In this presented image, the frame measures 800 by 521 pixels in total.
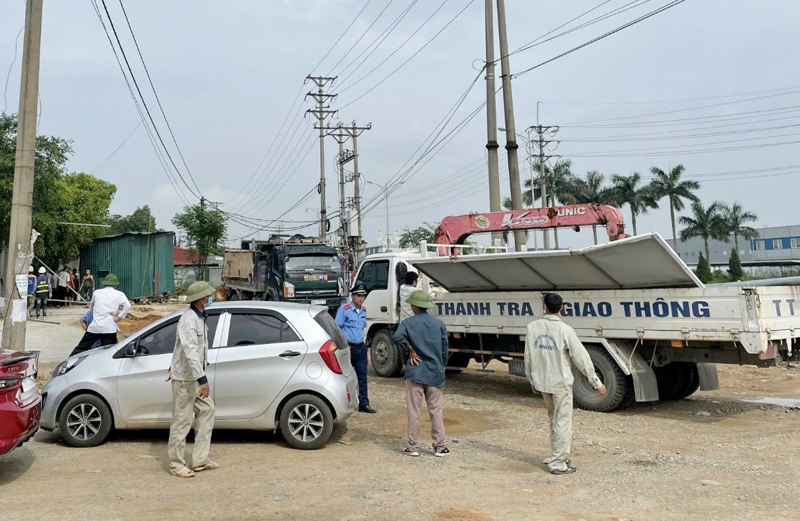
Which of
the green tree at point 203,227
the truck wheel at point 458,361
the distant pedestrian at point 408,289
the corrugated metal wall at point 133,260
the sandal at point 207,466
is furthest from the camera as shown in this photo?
the green tree at point 203,227

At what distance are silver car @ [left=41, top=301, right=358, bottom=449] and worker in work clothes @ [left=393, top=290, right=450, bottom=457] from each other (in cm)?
71

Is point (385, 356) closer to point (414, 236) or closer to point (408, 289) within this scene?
point (408, 289)

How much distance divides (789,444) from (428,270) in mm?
5745

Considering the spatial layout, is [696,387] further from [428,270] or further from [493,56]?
[493,56]

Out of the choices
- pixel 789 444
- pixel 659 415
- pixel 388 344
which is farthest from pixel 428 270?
pixel 789 444

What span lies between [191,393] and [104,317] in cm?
409

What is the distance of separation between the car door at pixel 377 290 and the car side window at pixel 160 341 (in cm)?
550

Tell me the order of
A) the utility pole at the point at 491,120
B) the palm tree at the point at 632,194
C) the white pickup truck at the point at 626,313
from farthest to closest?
the palm tree at the point at 632,194, the utility pole at the point at 491,120, the white pickup truck at the point at 626,313

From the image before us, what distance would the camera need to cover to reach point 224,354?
6957 mm

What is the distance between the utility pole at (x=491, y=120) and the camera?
1598 centimetres

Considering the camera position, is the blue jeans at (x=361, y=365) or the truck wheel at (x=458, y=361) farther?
the truck wheel at (x=458, y=361)

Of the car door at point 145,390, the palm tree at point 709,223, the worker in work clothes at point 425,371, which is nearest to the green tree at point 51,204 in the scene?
the car door at point 145,390

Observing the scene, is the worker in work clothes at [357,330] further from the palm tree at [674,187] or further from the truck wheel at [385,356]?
the palm tree at [674,187]

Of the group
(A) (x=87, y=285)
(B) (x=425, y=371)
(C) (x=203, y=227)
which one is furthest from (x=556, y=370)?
(C) (x=203, y=227)
